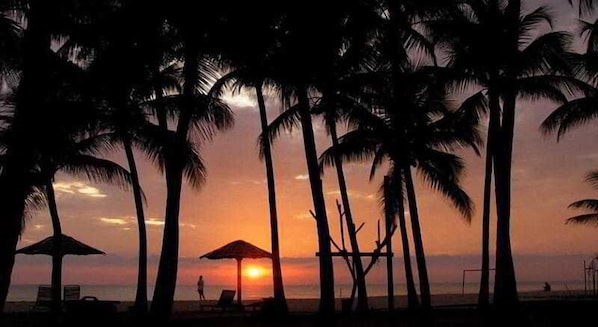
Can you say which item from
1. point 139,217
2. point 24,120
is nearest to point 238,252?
point 139,217

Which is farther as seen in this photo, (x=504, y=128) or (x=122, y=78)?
(x=504, y=128)

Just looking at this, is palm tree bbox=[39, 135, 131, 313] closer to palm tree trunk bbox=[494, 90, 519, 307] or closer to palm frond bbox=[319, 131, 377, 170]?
palm frond bbox=[319, 131, 377, 170]

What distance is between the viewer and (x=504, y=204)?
20.5 m

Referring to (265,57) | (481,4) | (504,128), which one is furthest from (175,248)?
(481,4)

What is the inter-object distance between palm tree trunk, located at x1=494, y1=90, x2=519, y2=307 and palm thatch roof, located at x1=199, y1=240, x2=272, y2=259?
33.7 feet

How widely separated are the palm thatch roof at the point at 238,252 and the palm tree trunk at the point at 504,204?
10.3 metres

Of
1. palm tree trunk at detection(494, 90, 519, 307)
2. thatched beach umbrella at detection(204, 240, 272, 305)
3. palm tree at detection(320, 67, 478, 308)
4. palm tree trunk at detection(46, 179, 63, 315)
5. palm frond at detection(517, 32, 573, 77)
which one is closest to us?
palm tree trunk at detection(494, 90, 519, 307)

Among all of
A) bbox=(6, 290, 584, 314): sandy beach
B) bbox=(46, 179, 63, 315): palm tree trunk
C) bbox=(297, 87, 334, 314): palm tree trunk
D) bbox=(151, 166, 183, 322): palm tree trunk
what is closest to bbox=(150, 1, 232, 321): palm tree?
bbox=(151, 166, 183, 322): palm tree trunk

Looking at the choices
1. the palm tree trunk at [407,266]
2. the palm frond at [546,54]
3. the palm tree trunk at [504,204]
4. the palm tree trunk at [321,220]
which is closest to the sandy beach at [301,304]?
the palm tree trunk at [407,266]

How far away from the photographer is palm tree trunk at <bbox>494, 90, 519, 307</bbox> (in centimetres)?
2036

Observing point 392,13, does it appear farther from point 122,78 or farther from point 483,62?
point 122,78

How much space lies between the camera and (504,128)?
20.6 meters

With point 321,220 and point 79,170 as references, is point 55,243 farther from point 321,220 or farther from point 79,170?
point 321,220

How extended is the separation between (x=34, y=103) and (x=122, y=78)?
5850mm
